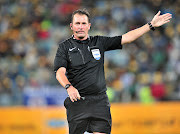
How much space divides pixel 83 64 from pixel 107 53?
787cm

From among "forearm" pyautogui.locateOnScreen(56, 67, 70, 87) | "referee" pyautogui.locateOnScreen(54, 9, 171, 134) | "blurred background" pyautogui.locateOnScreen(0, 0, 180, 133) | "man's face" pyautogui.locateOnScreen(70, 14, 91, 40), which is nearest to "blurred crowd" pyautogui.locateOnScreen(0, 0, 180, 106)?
"blurred background" pyautogui.locateOnScreen(0, 0, 180, 133)

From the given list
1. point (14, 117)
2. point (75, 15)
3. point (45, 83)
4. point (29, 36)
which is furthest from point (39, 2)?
point (75, 15)

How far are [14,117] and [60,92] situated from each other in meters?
1.61

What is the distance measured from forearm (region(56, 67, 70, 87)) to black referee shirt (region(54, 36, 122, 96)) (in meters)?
0.13

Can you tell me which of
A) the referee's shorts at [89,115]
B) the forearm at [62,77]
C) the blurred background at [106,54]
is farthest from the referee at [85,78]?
the blurred background at [106,54]

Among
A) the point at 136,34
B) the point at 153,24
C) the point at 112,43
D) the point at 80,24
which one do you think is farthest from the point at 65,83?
the point at 153,24

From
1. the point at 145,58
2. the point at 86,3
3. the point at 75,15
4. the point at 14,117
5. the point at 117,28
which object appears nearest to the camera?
the point at 75,15

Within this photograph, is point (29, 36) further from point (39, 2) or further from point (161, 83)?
point (161, 83)

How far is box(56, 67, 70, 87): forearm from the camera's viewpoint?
4.75 m

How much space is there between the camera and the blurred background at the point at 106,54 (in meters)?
12.0

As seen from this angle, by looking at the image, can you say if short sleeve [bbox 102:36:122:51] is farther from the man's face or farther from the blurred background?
the blurred background

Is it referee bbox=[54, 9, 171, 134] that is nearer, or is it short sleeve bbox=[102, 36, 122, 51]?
referee bbox=[54, 9, 171, 134]

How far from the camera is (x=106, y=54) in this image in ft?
42.4

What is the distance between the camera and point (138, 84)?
1198 centimetres
